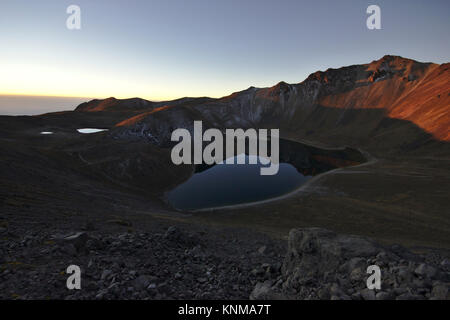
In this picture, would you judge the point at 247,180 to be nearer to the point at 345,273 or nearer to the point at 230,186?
the point at 230,186

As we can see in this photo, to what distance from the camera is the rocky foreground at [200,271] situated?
27.1 ft

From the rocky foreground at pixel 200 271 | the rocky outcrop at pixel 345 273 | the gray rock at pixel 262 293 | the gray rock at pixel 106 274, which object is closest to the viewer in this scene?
the rocky outcrop at pixel 345 273

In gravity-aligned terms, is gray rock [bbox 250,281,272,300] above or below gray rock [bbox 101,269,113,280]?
below

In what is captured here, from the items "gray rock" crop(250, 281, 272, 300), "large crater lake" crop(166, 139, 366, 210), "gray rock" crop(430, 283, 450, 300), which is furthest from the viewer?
"large crater lake" crop(166, 139, 366, 210)

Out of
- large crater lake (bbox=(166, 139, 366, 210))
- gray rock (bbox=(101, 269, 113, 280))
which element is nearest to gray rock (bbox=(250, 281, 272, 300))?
gray rock (bbox=(101, 269, 113, 280))

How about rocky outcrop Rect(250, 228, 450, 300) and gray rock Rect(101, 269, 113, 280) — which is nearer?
rocky outcrop Rect(250, 228, 450, 300)

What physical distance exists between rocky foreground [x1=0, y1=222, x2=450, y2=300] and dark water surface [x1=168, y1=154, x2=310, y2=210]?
4326 cm

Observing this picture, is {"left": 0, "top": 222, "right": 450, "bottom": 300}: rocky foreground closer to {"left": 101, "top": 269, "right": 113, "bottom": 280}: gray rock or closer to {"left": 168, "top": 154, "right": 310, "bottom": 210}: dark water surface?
{"left": 101, "top": 269, "right": 113, "bottom": 280}: gray rock

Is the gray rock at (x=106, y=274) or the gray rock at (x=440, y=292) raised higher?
the gray rock at (x=440, y=292)

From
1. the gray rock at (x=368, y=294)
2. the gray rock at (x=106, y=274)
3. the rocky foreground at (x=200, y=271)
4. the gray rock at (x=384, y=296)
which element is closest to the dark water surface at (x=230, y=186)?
the rocky foreground at (x=200, y=271)

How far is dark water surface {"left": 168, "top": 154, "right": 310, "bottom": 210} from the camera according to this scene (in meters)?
59.3

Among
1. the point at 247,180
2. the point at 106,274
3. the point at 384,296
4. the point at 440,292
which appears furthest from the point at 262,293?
the point at 247,180

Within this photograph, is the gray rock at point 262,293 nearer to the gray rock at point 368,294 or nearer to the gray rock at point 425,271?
the gray rock at point 368,294

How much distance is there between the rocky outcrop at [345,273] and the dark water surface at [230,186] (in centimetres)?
4512
